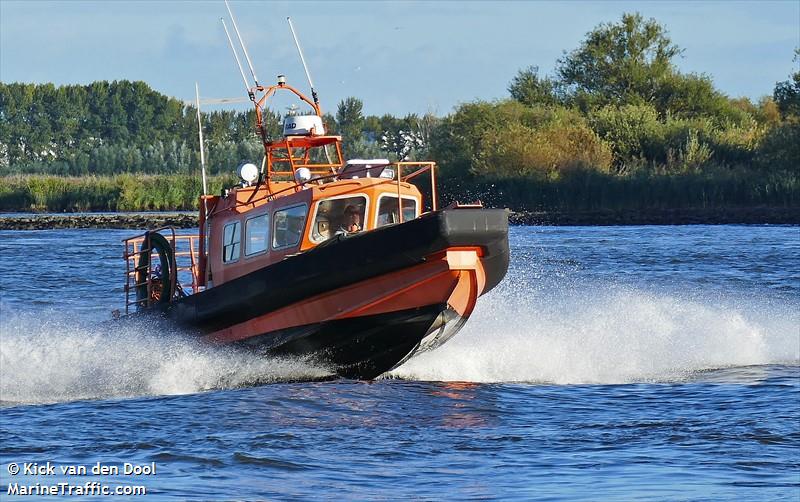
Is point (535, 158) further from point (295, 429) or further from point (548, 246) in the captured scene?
point (295, 429)

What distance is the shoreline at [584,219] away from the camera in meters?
43.7

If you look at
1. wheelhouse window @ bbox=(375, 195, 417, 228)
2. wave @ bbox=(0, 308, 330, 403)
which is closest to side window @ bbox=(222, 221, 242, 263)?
wave @ bbox=(0, 308, 330, 403)

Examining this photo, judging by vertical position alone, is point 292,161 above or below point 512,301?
above

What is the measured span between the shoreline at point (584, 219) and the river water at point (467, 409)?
77.4 ft

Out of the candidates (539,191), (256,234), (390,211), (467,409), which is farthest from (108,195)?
(467,409)

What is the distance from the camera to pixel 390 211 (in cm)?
1380

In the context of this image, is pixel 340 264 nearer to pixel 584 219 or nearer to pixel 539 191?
pixel 584 219

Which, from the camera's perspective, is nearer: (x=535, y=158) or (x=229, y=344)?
(x=229, y=344)

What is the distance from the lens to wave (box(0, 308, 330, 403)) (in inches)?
540

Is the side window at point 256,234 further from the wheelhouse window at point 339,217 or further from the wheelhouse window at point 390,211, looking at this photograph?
the wheelhouse window at point 390,211

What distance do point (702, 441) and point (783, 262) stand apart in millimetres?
18384

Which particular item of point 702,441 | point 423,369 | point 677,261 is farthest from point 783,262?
point 702,441

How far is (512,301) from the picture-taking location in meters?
19.8

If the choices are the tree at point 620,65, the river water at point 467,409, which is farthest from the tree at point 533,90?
the river water at point 467,409
